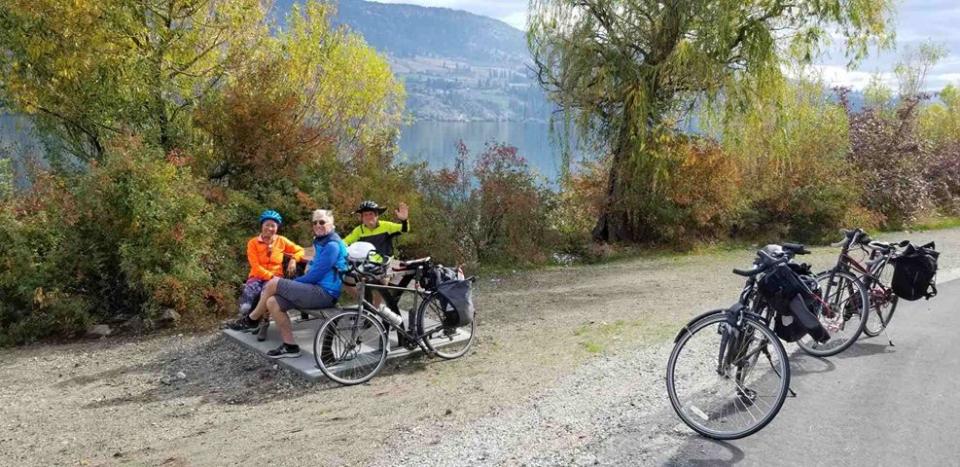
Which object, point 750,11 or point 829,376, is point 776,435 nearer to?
point 829,376

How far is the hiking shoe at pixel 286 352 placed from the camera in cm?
676

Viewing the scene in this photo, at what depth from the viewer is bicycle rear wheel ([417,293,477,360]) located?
6.78m

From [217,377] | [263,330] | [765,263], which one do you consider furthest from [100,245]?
[765,263]

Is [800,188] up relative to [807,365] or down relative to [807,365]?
up

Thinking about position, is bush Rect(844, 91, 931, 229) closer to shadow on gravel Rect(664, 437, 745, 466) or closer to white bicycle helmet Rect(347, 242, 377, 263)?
white bicycle helmet Rect(347, 242, 377, 263)

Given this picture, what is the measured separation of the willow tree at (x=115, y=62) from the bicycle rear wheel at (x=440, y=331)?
19.8 feet

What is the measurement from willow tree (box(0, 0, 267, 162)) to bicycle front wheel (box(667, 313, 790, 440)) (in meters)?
8.86

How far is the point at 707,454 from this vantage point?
4.18 meters

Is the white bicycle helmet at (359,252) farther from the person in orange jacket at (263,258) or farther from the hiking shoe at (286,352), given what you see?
the person in orange jacket at (263,258)

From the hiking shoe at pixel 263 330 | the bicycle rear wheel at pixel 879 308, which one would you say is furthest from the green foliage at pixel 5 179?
the bicycle rear wheel at pixel 879 308

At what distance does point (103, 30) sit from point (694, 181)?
11910 mm

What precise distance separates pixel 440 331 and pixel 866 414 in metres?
3.85

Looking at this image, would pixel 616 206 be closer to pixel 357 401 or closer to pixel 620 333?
pixel 620 333

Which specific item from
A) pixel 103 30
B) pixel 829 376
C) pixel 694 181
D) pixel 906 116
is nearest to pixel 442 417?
pixel 829 376
